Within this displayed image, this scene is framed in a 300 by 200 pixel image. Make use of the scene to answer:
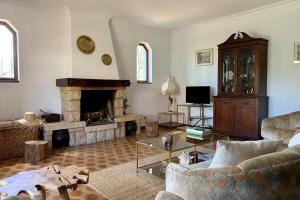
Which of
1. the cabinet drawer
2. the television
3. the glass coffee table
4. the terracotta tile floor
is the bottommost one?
the terracotta tile floor

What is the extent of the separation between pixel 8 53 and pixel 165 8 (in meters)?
3.35

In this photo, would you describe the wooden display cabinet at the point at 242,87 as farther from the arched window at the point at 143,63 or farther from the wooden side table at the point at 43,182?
the wooden side table at the point at 43,182

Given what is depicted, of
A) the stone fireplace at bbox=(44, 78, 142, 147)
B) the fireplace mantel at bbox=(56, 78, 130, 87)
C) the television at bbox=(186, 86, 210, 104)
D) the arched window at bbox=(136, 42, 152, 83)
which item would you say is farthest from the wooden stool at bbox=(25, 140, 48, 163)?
the television at bbox=(186, 86, 210, 104)

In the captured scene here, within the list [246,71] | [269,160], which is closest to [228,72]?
[246,71]

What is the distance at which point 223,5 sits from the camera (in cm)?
498

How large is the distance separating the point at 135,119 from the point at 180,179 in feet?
14.7

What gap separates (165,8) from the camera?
5160 mm

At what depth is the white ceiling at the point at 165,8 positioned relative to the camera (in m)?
4.78

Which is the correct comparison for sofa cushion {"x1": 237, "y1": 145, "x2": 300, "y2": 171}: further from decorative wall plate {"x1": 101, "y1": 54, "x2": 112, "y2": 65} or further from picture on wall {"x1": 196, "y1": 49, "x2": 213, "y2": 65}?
picture on wall {"x1": 196, "y1": 49, "x2": 213, "y2": 65}

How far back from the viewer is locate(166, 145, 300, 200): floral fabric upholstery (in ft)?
4.06

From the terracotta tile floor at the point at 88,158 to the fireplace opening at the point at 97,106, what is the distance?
671mm

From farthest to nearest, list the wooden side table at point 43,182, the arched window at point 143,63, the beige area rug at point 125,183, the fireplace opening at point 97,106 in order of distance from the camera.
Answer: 1. the arched window at point 143,63
2. the fireplace opening at point 97,106
3. the beige area rug at point 125,183
4. the wooden side table at point 43,182

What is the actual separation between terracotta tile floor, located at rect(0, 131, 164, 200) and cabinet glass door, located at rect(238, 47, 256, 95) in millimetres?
2500

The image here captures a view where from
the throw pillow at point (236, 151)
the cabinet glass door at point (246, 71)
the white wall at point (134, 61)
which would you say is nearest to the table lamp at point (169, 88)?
the white wall at point (134, 61)
